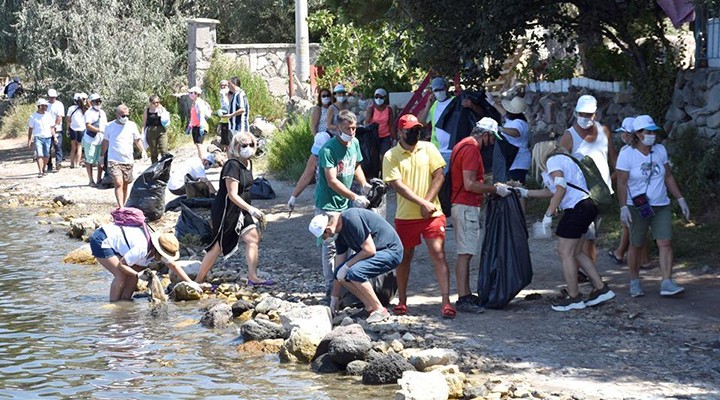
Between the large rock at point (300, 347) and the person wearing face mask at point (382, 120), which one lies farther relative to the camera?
the person wearing face mask at point (382, 120)

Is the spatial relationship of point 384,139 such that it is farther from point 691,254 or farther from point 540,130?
point 691,254

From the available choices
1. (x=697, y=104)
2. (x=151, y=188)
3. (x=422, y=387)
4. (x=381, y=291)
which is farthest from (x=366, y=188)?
(x=151, y=188)

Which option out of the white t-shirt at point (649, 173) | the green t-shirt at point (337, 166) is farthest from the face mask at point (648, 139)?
the green t-shirt at point (337, 166)

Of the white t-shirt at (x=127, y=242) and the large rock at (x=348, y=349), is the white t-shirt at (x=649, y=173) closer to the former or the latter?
the large rock at (x=348, y=349)

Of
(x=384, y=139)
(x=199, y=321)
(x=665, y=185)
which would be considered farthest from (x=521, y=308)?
(x=384, y=139)

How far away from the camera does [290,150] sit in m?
20.5

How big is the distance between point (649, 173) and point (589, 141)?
0.64m

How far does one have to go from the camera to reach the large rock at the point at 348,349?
9.33m

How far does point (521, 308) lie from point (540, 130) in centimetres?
690

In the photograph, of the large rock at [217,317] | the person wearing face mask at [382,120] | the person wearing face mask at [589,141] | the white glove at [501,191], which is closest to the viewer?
the white glove at [501,191]

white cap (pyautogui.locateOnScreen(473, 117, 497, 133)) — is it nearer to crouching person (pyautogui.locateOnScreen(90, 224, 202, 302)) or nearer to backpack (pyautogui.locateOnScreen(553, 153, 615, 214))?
backpack (pyautogui.locateOnScreen(553, 153, 615, 214))

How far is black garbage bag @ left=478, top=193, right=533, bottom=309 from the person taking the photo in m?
10.4

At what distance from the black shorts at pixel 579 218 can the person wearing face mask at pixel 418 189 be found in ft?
3.63

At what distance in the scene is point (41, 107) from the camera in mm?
23688
